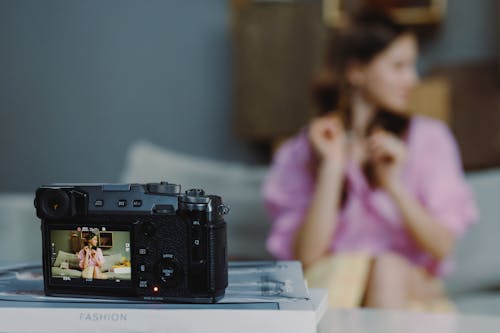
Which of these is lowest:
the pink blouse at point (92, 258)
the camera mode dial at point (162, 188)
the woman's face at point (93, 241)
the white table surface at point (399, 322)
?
the white table surface at point (399, 322)

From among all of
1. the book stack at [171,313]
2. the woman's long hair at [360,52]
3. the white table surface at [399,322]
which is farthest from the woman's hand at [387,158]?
the book stack at [171,313]

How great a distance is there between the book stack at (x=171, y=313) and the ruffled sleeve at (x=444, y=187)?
721 mm

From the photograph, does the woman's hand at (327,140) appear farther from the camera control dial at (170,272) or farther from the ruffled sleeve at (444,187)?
the camera control dial at (170,272)

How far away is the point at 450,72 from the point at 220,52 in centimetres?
68

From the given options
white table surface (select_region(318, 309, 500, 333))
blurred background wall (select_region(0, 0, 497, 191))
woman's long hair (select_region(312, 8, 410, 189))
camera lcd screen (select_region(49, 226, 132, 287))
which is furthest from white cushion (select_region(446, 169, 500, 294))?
camera lcd screen (select_region(49, 226, 132, 287))

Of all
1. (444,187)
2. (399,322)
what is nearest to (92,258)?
(399,322)

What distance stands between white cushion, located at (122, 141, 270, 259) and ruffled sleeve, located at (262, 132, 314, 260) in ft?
0.44

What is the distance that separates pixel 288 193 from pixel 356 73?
0.29m

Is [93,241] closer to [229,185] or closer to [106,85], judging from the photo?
[229,185]

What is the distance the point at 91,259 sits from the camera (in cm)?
62

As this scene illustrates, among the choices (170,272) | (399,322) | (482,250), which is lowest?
(482,250)

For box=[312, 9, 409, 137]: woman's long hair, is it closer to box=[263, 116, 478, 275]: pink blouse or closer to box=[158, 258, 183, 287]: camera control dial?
box=[263, 116, 478, 275]: pink blouse

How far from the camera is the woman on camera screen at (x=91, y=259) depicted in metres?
0.61

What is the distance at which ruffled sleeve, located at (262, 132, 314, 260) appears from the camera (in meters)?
1.36
